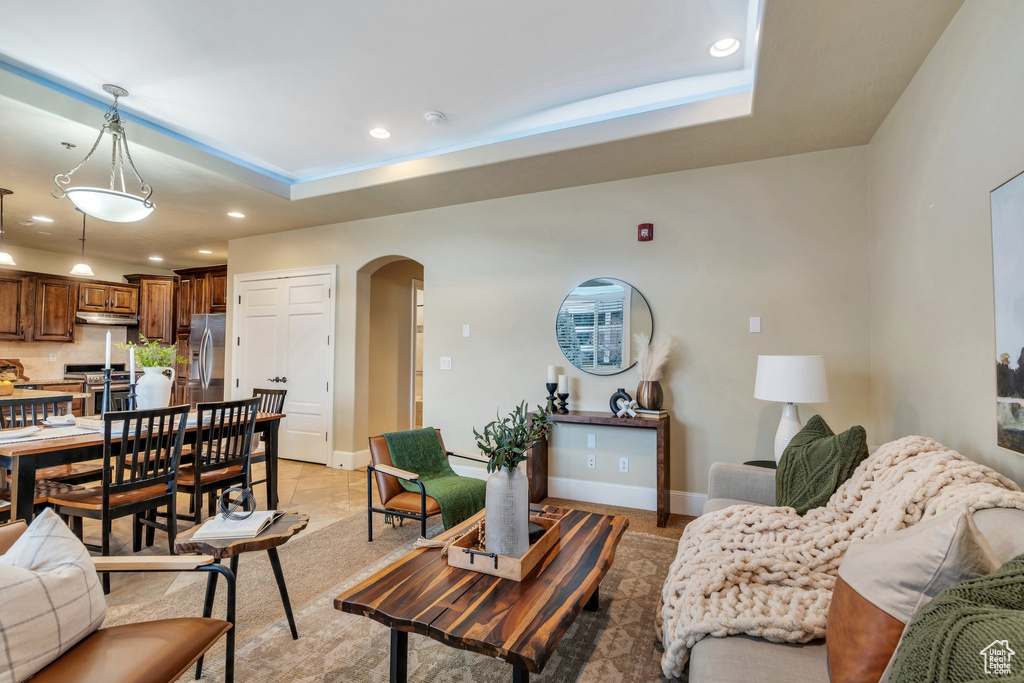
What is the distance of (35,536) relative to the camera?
1.21 m

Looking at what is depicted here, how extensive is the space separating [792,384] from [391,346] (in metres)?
4.29

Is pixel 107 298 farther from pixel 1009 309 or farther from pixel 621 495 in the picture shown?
pixel 1009 309

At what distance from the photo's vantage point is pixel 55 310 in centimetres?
634

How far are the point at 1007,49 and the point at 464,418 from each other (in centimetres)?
388

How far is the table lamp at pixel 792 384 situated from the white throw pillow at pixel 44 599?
2.96 metres

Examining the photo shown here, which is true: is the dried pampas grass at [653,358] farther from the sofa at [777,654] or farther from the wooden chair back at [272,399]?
the wooden chair back at [272,399]

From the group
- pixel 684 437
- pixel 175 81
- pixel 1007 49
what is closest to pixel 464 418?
pixel 684 437

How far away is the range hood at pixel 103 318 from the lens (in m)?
6.60

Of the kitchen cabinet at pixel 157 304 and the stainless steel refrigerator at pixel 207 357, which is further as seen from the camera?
the kitchen cabinet at pixel 157 304

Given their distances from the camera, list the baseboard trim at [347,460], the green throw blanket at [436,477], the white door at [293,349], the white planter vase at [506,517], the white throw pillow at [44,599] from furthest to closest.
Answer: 1. the white door at [293,349]
2. the baseboard trim at [347,460]
3. the green throw blanket at [436,477]
4. the white planter vase at [506,517]
5. the white throw pillow at [44,599]

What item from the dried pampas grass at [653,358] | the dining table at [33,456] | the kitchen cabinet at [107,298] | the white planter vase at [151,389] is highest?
the kitchen cabinet at [107,298]

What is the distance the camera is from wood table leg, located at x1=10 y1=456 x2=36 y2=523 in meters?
2.26

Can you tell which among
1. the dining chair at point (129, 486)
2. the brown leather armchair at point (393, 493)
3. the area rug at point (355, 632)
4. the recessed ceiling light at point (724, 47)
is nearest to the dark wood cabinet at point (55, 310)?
the dining chair at point (129, 486)

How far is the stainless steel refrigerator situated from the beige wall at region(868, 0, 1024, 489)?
21.1 feet
